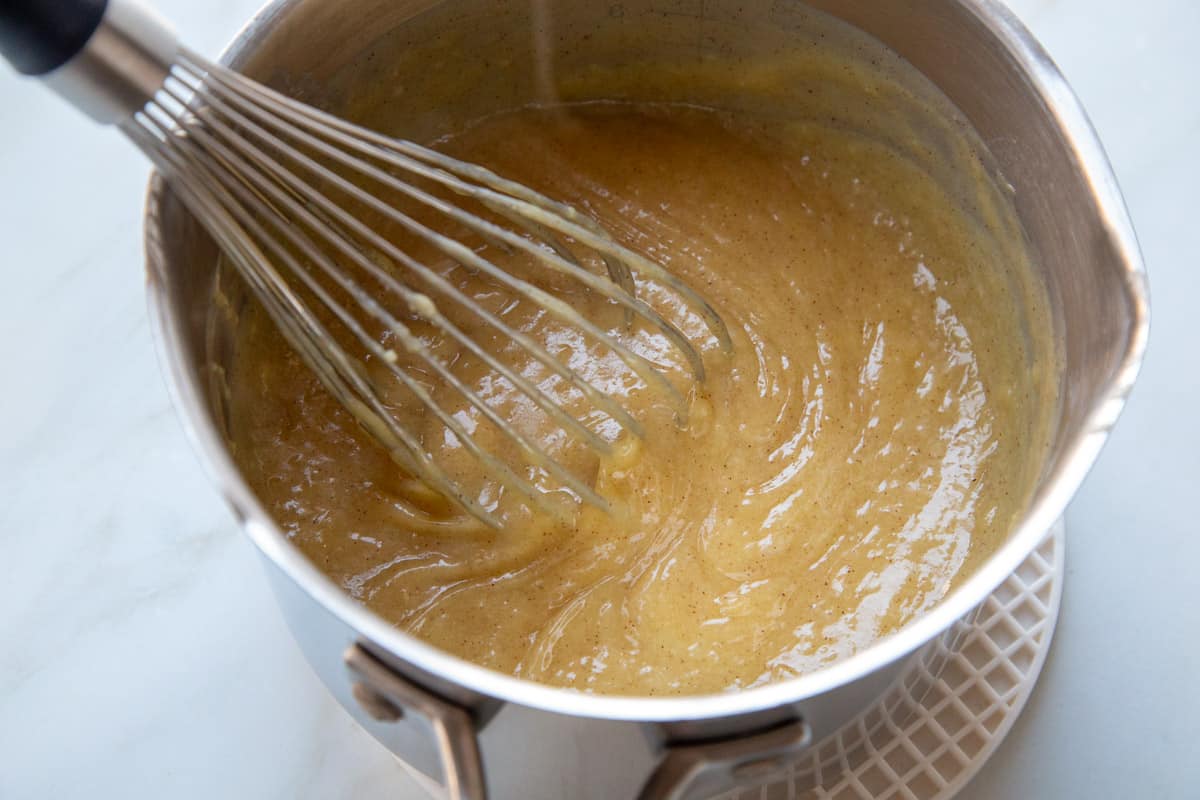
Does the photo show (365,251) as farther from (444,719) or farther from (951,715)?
(951,715)

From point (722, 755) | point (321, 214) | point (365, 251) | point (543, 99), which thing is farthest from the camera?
point (543, 99)

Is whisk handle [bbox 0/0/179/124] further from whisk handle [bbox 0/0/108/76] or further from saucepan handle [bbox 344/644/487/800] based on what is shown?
saucepan handle [bbox 344/644/487/800]

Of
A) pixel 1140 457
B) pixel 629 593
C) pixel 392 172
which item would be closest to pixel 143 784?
pixel 629 593

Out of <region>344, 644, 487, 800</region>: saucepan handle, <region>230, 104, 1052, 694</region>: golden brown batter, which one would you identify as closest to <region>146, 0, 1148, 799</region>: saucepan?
<region>344, 644, 487, 800</region>: saucepan handle

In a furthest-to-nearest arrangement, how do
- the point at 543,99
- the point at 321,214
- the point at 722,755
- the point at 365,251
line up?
the point at 543,99
the point at 365,251
the point at 321,214
the point at 722,755

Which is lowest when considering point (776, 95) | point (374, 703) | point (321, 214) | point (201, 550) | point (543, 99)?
point (201, 550)

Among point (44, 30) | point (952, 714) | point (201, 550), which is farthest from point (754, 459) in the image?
point (44, 30)

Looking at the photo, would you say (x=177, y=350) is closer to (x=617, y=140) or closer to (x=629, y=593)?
(x=629, y=593)
